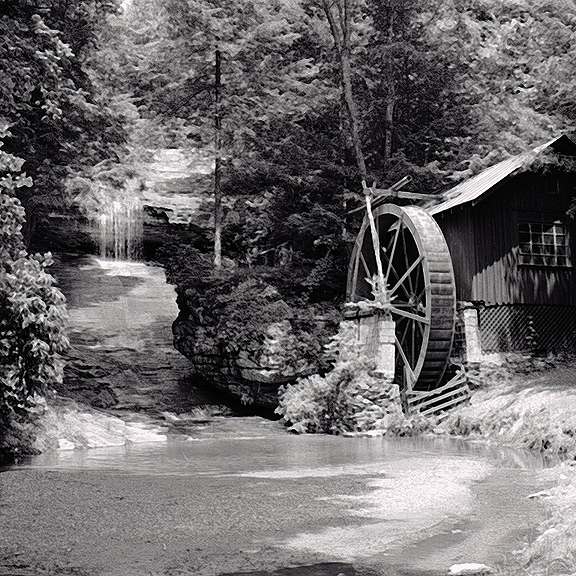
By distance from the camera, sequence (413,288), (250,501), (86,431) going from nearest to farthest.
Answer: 1. (250,501)
2. (86,431)
3. (413,288)

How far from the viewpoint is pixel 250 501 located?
7961mm

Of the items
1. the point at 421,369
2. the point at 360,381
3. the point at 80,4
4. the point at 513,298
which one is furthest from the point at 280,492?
the point at 80,4

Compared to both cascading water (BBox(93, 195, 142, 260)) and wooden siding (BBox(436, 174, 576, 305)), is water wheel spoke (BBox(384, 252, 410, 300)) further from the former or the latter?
cascading water (BBox(93, 195, 142, 260))

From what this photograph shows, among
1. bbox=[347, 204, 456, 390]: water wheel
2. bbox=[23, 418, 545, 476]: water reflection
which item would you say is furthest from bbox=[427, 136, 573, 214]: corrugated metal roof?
bbox=[23, 418, 545, 476]: water reflection

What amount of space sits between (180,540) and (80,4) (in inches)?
603

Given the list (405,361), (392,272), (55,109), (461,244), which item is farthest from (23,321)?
(392,272)

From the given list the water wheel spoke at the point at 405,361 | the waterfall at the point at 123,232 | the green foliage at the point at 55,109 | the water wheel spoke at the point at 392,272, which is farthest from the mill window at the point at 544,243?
the waterfall at the point at 123,232

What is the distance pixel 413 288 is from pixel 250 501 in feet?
48.3

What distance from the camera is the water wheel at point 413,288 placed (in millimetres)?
17906

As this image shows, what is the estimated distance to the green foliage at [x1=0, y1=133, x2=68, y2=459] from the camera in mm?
11555

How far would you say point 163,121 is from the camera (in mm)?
25125

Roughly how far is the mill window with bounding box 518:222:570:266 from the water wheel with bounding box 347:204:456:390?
2.28 meters

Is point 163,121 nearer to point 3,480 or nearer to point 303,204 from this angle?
point 303,204

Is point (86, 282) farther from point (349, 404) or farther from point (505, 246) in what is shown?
point (505, 246)
